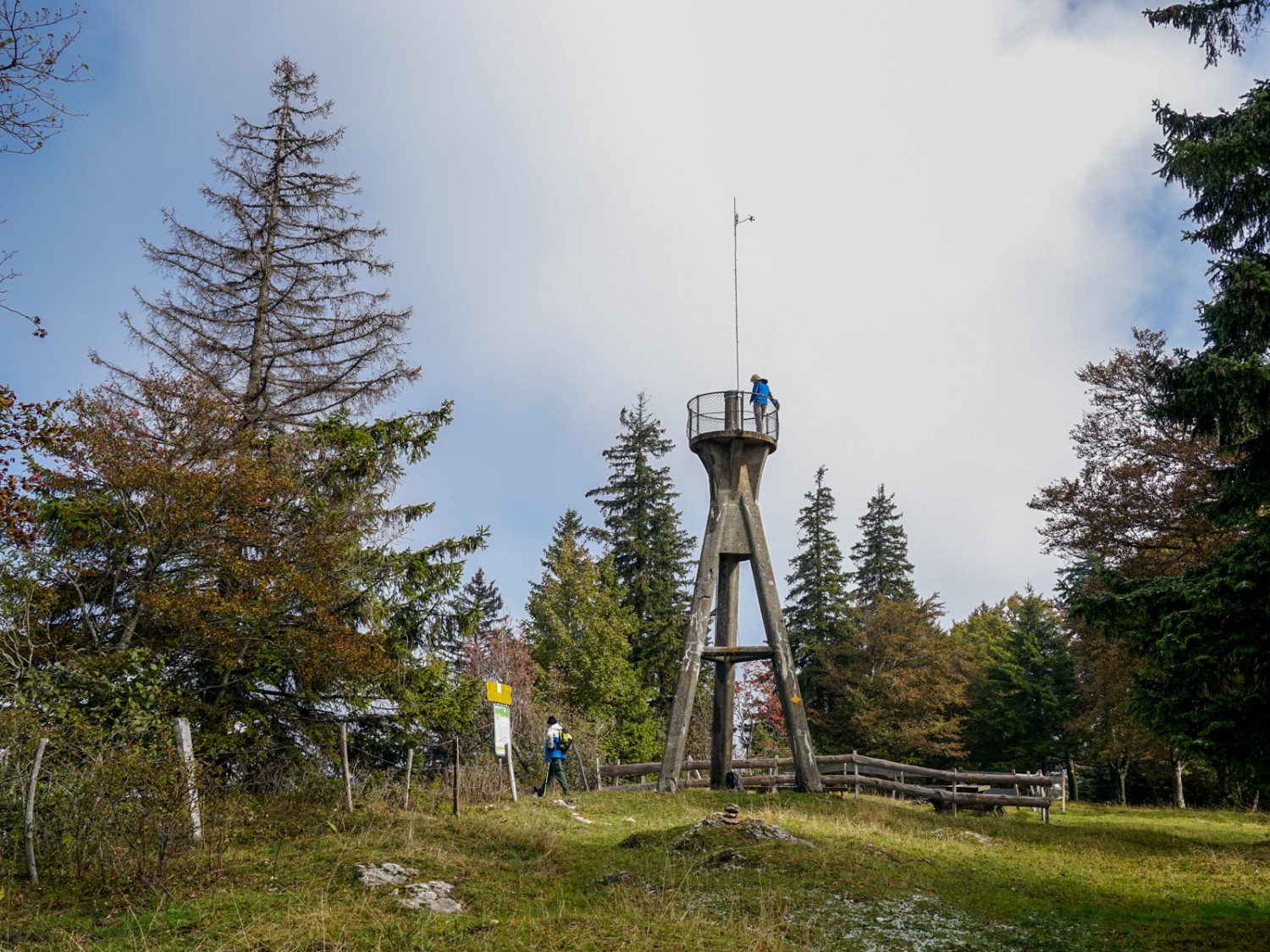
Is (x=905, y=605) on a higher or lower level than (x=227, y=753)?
higher

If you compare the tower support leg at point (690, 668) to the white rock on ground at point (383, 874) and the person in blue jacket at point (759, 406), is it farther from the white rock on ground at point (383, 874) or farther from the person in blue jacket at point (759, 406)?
the white rock on ground at point (383, 874)

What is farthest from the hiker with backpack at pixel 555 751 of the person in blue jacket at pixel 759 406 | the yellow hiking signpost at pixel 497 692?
the person in blue jacket at pixel 759 406

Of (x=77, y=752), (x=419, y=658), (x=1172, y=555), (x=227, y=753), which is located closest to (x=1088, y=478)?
(x=1172, y=555)

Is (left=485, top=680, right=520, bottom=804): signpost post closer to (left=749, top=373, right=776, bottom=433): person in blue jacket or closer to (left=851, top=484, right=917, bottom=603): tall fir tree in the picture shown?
(left=749, top=373, right=776, bottom=433): person in blue jacket

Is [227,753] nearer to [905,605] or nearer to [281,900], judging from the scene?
[281,900]

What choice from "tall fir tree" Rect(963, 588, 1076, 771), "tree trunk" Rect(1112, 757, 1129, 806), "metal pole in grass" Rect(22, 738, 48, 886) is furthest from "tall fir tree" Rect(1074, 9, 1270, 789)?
"tall fir tree" Rect(963, 588, 1076, 771)

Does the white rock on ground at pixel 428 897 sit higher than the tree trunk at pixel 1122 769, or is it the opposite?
the white rock on ground at pixel 428 897

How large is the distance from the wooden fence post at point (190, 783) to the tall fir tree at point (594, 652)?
2035 centimetres

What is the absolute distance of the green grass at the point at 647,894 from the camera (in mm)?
7445

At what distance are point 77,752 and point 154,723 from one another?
4.05 feet

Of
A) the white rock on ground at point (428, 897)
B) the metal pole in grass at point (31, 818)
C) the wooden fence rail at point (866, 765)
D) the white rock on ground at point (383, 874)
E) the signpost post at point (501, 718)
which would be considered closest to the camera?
the white rock on ground at point (428, 897)

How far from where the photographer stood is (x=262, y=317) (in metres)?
19.8

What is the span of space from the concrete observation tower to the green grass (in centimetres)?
553

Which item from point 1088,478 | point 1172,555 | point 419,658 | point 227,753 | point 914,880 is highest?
point 1088,478
